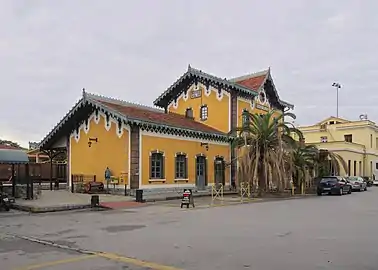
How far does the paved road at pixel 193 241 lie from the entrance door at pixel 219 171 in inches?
606

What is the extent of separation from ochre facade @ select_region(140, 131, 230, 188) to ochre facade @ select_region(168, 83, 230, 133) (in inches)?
88.0

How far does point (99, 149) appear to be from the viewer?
29469 mm

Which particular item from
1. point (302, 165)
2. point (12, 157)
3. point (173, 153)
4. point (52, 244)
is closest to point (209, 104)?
point (173, 153)

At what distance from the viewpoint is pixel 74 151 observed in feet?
105

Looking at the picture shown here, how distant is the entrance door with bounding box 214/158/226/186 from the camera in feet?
110

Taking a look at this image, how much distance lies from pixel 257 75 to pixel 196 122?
7739 millimetres

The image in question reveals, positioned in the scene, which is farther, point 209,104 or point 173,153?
point 209,104

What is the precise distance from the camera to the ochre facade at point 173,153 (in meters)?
27.4

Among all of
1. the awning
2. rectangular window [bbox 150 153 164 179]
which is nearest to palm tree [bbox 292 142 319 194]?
rectangular window [bbox 150 153 164 179]

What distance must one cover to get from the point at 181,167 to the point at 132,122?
18.4 feet

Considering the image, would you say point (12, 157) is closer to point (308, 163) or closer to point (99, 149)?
point (99, 149)

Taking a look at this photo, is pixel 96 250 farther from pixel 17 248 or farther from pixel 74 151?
pixel 74 151

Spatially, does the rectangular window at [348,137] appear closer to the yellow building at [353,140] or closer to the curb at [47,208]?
the yellow building at [353,140]

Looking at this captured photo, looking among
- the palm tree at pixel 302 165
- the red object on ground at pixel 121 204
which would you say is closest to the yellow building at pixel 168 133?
the red object on ground at pixel 121 204
